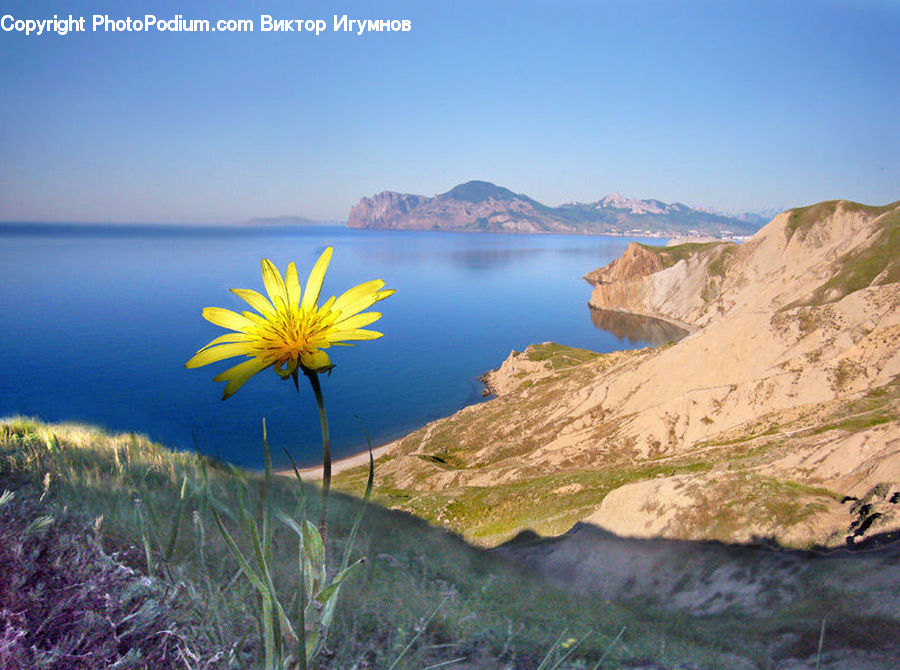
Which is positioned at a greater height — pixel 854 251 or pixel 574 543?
pixel 854 251

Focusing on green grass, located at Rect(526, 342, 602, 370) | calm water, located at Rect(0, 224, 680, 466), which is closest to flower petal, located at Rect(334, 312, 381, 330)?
calm water, located at Rect(0, 224, 680, 466)

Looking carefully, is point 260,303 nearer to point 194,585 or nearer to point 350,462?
point 194,585

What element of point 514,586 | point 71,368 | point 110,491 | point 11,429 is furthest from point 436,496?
point 71,368

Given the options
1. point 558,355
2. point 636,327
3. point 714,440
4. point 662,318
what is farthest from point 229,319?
point 662,318

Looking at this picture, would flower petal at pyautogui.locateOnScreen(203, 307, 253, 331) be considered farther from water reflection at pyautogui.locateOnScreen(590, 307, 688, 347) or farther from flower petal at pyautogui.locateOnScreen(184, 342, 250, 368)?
water reflection at pyautogui.locateOnScreen(590, 307, 688, 347)

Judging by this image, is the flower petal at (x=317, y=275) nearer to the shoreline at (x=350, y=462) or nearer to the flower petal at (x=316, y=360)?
the flower petal at (x=316, y=360)

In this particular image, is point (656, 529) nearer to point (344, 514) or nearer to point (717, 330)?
point (344, 514)

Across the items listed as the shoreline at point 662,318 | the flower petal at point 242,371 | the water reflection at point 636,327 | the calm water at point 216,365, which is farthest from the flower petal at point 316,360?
the shoreline at point 662,318
